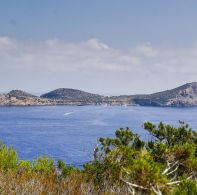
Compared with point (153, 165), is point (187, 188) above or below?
below

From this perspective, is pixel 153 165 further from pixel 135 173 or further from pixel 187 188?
pixel 187 188

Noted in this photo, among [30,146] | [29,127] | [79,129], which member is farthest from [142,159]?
[29,127]

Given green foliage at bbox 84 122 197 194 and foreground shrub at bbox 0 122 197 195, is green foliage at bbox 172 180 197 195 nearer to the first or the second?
foreground shrub at bbox 0 122 197 195

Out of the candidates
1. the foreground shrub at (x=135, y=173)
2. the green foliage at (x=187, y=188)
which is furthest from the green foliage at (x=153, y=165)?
the green foliage at (x=187, y=188)

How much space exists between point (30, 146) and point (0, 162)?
6688 centimetres

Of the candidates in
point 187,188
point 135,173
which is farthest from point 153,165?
point 187,188

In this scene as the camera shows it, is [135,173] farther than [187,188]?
Yes

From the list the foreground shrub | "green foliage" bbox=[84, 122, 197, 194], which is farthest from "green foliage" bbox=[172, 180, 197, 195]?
"green foliage" bbox=[84, 122, 197, 194]

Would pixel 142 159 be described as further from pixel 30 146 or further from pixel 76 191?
pixel 30 146

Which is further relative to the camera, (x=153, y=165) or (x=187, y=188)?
(x=153, y=165)

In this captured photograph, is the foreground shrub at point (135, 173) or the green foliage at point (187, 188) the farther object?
the foreground shrub at point (135, 173)

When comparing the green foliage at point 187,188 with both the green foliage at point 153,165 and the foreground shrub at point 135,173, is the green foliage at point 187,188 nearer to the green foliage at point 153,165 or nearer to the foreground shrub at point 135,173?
the foreground shrub at point 135,173

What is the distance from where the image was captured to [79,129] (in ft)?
456

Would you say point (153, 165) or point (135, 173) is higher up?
point (153, 165)
